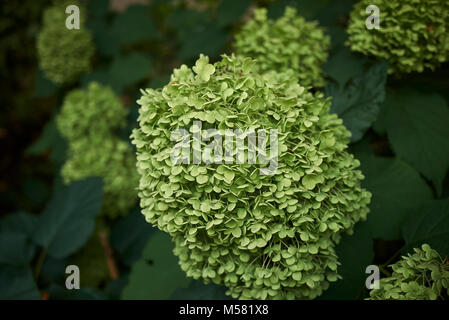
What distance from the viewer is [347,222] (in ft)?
3.38

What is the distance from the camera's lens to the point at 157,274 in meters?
1.44

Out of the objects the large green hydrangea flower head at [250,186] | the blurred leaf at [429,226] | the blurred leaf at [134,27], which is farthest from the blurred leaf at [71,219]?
the blurred leaf at [134,27]

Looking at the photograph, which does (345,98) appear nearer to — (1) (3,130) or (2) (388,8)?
(2) (388,8)

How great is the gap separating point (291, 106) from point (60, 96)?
2.27 metres

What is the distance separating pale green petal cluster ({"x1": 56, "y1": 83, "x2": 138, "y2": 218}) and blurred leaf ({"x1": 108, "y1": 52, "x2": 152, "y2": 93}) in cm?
39

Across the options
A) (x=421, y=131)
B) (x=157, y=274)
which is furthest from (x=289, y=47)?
(x=157, y=274)

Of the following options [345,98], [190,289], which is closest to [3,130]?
[190,289]

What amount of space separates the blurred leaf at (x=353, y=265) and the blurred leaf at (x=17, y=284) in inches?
47.8

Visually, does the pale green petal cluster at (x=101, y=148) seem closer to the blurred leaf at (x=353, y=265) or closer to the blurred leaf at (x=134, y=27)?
the blurred leaf at (x=134, y=27)

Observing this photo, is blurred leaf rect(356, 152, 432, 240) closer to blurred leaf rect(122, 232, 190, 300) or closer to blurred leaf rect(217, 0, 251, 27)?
blurred leaf rect(122, 232, 190, 300)

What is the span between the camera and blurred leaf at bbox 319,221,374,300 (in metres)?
1.14

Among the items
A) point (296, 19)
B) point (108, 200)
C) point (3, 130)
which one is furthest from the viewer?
point (3, 130)

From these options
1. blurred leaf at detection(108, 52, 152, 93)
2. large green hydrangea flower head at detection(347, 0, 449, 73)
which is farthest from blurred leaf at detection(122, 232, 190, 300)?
blurred leaf at detection(108, 52, 152, 93)

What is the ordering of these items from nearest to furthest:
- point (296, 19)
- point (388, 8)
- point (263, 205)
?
point (263, 205)
point (388, 8)
point (296, 19)
